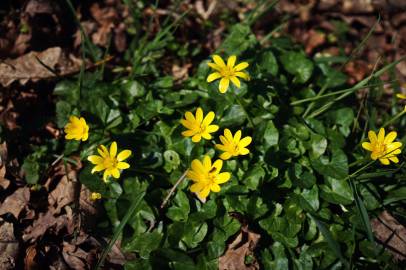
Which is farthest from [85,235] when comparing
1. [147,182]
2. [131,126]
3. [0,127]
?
[0,127]

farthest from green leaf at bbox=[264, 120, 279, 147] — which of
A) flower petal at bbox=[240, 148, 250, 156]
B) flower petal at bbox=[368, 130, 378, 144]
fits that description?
flower petal at bbox=[368, 130, 378, 144]

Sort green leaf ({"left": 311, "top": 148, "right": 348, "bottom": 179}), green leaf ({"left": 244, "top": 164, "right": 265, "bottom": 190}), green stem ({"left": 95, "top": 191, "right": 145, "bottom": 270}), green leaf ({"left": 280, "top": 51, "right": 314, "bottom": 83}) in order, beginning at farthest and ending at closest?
green leaf ({"left": 280, "top": 51, "right": 314, "bottom": 83}), green leaf ({"left": 311, "top": 148, "right": 348, "bottom": 179}), green leaf ({"left": 244, "top": 164, "right": 265, "bottom": 190}), green stem ({"left": 95, "top": 191, "right": 145, "bottom": 270})

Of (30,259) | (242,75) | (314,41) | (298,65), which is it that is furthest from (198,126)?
(314,41)

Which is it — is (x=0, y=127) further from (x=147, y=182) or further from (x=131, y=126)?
(x=147, y=182)

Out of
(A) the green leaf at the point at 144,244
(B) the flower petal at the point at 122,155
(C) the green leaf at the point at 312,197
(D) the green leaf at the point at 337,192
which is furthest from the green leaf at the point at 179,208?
(D) the green leaf at the point at 337,192

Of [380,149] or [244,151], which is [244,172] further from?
[380,149]

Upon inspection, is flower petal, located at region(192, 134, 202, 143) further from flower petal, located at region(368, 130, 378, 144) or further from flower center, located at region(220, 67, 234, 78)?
Result: flower petal, located at region(368, 130, 378, 144)
